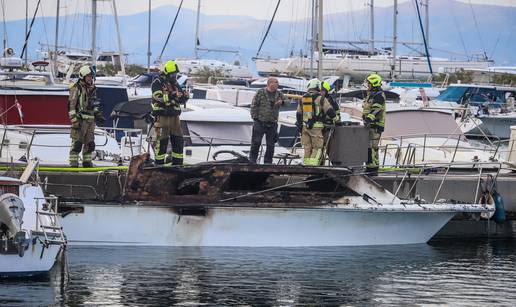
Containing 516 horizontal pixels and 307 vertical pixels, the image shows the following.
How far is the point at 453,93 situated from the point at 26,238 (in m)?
40.6

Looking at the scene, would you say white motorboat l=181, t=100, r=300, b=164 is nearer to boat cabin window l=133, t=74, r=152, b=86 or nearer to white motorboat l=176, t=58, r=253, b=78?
boat cabin window l=133, t=74, r=152, b=86

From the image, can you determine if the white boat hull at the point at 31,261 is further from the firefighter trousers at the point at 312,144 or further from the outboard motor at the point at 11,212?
the firefighter trousers at the point at 312,144

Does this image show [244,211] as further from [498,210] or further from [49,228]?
[498,210]

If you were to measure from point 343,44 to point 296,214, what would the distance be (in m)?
78.5

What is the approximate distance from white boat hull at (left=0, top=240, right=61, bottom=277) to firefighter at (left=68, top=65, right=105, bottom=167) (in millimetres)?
4501

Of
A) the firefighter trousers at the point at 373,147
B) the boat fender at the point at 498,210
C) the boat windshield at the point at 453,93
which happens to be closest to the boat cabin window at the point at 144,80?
the boat windshield at the point at 453,93

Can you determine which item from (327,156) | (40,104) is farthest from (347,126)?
(40,104)

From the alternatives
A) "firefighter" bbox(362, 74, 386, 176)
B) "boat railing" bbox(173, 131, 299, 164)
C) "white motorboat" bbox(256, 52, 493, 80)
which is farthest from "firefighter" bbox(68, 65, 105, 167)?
"white motorboat" bbox(256, 52, 493, 80)

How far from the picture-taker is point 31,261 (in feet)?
48.1

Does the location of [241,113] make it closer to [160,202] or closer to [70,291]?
[160,202]

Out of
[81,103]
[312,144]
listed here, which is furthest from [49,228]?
[312,144]

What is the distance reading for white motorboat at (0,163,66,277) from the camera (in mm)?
14336

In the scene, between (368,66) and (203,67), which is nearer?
(203,67)

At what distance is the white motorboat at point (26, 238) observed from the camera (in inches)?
564
